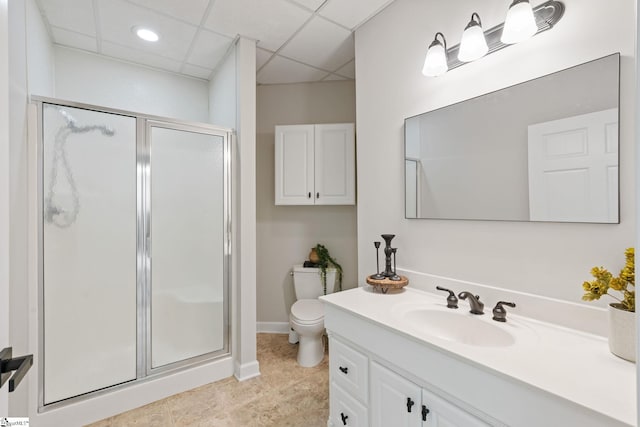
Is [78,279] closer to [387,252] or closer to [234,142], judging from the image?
[234,142]

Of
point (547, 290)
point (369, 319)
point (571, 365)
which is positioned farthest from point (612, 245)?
point (369, 319)

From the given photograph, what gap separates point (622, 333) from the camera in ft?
2.89

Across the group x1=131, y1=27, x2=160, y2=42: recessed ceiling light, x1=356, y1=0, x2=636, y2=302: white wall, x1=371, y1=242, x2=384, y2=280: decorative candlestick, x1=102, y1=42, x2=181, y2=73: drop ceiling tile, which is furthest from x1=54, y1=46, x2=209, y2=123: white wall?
x1=371, y1=242, x2=384, y2=280: decorative candlestick

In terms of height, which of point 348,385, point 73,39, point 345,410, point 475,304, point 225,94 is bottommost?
point 345,410

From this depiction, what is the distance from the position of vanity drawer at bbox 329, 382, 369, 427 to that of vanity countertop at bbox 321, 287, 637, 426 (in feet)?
1.54

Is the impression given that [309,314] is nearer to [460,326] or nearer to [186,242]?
[186,242]

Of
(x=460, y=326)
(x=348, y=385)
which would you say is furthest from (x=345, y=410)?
(x=460, y=326)

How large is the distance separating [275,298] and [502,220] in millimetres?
2340

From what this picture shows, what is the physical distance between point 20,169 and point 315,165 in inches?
75.9

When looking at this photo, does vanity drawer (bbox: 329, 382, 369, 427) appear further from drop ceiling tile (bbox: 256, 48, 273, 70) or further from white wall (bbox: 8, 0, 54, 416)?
drop ceiling tile (bbox: 256, 48, 273, 70)

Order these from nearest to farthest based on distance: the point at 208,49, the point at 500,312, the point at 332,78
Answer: the point at 500,312
the point at 208,49
the point at 332,78

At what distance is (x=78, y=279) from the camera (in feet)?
5.69

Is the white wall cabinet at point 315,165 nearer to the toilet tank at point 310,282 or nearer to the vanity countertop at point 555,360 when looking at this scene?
the toilet tank at point 310,282

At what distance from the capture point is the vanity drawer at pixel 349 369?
1351 mm
